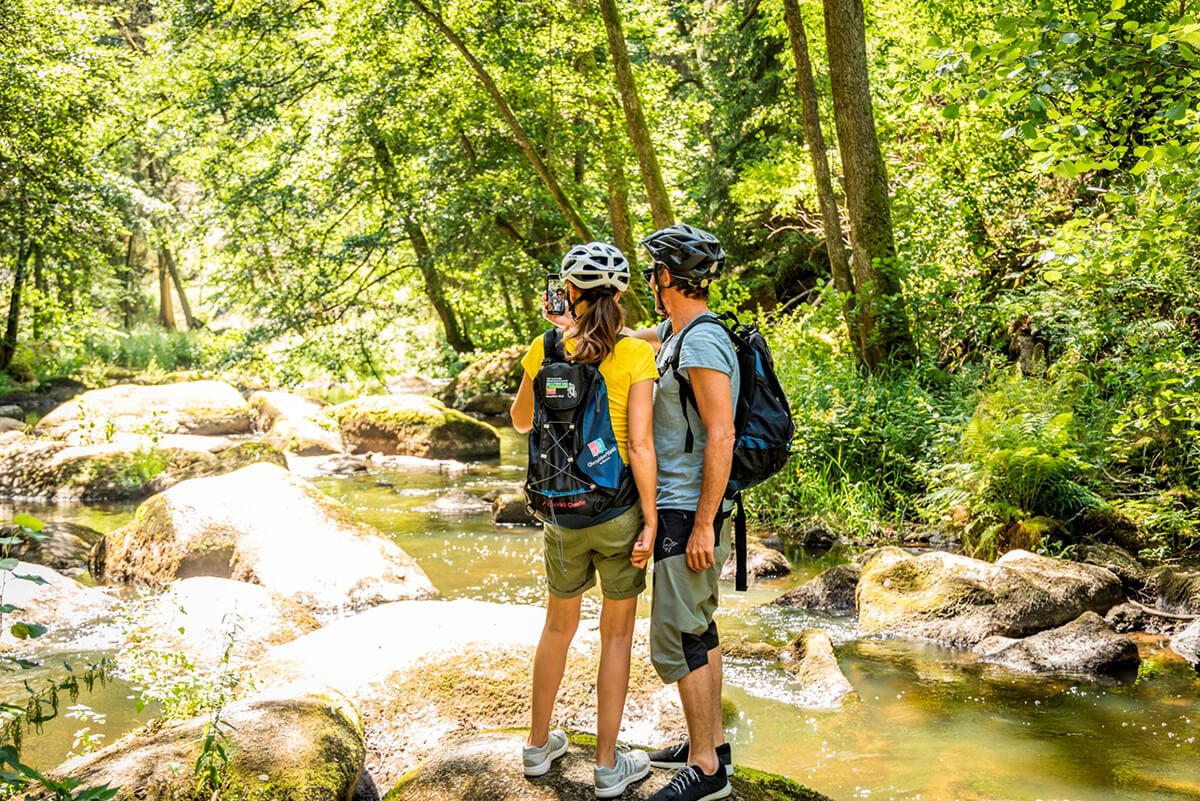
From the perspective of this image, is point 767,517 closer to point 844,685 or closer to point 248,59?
point 844,685

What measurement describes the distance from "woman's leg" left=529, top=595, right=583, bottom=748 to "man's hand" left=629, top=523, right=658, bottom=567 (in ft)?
1.02

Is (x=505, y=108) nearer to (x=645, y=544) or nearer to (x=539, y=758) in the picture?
(x=645, y=544)

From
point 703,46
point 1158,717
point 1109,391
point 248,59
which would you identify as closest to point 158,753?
point 1158,717

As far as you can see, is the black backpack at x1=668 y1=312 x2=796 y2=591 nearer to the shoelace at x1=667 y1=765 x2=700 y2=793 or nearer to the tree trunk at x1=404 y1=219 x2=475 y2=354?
the shoelace at x1=667 y1=765 x2=700 y2=793

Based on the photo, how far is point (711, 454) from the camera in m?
3.46

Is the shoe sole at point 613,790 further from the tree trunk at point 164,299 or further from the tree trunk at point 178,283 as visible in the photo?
the tree trunk at point 164,299

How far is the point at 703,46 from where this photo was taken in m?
26.7

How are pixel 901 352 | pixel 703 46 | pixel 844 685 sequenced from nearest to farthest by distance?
pixel 844 685 < pixel 901 352 < pixel 703 46

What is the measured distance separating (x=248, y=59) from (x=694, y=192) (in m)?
10.3

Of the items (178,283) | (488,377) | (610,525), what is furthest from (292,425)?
(178,283)

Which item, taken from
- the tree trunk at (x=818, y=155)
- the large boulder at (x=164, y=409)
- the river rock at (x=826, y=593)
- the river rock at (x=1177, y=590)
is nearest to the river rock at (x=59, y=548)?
the large boulder at (x=164, y=409)

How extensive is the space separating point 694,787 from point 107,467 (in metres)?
12.6

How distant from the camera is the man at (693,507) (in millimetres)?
3467

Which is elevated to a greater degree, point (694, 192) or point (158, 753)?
point (694, 192)
